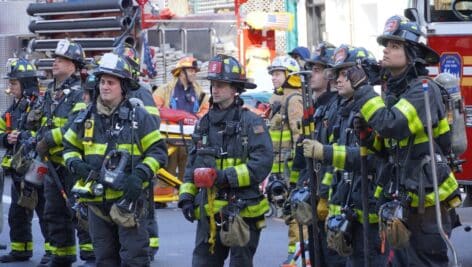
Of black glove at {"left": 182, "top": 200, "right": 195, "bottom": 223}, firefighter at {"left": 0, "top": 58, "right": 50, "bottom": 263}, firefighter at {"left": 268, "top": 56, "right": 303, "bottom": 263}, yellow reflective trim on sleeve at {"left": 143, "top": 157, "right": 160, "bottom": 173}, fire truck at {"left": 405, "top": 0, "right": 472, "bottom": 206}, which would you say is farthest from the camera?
fire truck at {"left": 405, "top": 0, "right": 472, "bottom": 206}

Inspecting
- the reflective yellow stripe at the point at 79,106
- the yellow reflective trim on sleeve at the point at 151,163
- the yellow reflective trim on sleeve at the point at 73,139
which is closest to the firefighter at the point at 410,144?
the yellow reflective trim on sleeve at the point at 151,163

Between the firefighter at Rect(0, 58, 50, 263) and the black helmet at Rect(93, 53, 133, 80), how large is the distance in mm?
2547

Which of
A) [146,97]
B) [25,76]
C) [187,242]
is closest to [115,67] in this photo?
[146,97]

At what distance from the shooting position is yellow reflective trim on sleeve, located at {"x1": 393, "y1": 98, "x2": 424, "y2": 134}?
7461 millimetres

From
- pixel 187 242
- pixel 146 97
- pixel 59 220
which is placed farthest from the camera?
pixel 187 242

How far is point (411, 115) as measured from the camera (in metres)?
7.48

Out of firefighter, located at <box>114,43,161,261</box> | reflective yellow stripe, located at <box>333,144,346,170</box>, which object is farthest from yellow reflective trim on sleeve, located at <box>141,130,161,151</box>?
reflective yellow stripe, located at <box>333,144,346,170</box>

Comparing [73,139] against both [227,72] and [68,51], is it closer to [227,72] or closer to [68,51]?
[227,72]

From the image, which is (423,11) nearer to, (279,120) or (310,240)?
(279,120)

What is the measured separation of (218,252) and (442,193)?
1.67 m

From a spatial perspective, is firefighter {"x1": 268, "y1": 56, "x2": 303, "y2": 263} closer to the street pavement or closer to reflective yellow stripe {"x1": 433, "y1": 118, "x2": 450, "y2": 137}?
the street pavement

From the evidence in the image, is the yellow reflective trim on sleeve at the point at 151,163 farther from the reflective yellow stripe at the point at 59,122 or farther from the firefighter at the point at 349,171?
the reflective yellow stripe at the point at 59,122

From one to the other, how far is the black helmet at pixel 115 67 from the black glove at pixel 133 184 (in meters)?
0.70

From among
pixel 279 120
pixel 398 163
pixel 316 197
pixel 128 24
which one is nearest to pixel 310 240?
pixel 316 197
